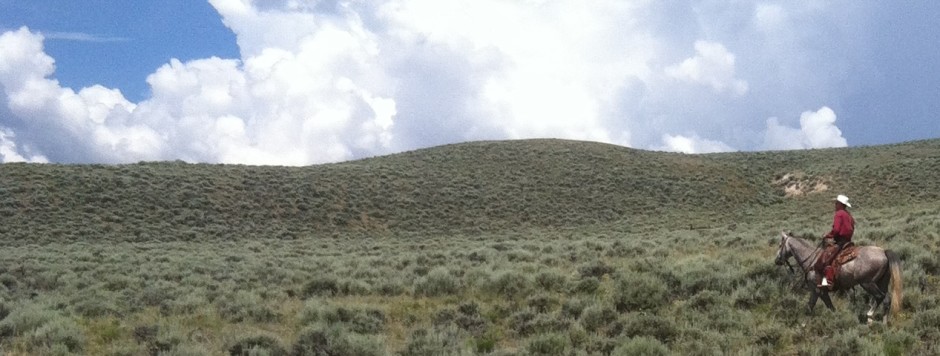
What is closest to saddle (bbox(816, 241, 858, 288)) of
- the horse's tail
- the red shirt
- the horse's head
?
the red shirt

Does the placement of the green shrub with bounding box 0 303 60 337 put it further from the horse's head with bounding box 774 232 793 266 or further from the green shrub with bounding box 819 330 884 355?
the horse's head with bounding box 774 232 793 266

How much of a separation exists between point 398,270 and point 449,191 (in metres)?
29.3

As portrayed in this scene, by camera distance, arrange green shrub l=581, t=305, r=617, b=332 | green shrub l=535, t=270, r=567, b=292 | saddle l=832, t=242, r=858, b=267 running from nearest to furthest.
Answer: saddle l=832, t=242, r=858, b=267 < green shrub l=581, t=305, r=617, b=332 < green shrub l=535, t=270, r=567, b=292

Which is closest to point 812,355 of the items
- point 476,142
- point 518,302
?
point 518,302

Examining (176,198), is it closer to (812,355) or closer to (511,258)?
(511,258)

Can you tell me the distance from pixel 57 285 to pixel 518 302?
1090 centimetres

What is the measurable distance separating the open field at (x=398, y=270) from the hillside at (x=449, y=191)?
21cm

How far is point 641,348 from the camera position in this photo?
7.75m

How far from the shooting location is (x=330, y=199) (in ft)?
134

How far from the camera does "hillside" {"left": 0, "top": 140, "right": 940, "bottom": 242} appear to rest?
109 ft

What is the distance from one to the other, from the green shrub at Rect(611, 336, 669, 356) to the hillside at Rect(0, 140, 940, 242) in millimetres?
27396

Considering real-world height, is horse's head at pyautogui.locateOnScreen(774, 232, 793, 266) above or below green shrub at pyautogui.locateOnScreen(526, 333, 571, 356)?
above

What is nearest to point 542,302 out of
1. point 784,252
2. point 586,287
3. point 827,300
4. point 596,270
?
point 586,287

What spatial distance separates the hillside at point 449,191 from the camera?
33188 millimetres
